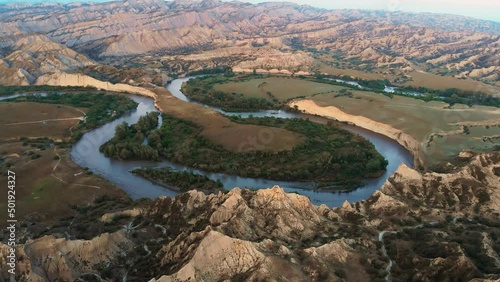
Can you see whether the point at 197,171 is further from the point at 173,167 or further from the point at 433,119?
the point at 433,119

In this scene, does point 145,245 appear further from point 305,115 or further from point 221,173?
point 305,115

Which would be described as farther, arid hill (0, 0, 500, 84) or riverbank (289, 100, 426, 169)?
arid hill (0, 0, 500, 84)

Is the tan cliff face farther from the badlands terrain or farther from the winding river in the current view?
the winding river

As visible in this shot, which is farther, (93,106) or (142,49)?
(142,49)

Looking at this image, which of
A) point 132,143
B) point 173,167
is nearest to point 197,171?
point 173,167

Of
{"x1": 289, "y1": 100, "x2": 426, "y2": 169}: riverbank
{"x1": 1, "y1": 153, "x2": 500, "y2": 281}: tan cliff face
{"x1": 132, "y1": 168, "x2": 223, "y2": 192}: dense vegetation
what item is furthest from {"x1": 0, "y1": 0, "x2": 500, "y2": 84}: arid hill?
{"x1": 1, "y1": 153, "x2": 500, "y2": 281}: tan cliff face

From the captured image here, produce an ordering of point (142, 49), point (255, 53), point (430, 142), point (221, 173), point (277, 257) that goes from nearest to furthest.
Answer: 1. point (277, 257)
2. point (221, 173)
3. point (430, 142)
4. point (255, 53)
5. point (142, 49)

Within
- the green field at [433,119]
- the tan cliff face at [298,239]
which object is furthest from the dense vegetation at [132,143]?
the green field at [433,119]

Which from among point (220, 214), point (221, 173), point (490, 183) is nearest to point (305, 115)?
point (221, 173)
